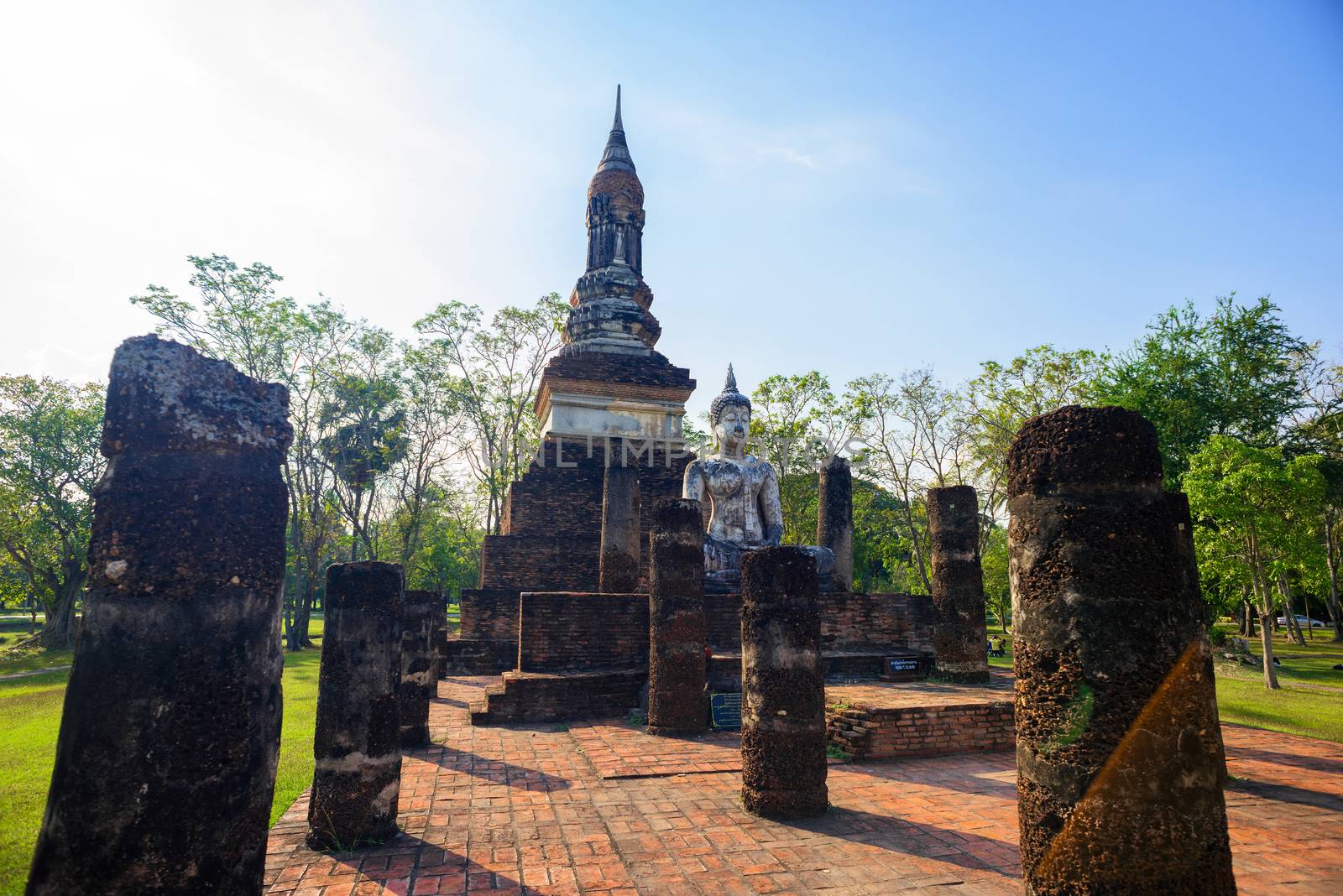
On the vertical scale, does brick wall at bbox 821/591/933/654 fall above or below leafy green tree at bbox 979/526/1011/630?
below

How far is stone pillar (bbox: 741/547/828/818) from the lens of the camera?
5.91 meters

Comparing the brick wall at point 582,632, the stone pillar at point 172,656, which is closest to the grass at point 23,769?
the stone pillar at point 172,656

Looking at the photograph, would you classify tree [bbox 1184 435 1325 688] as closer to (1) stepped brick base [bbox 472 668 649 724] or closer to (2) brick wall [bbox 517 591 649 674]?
(2) brick wall [bbox 517 591 649 674]

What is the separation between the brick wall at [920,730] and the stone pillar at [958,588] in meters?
3.00

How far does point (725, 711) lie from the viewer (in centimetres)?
943

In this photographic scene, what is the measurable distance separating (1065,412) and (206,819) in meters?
3.88

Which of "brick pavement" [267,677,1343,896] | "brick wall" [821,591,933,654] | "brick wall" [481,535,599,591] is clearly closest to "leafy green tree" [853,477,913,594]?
"brick wall" [481,535,599,591]

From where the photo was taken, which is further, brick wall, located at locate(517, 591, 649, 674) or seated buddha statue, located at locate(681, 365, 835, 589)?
seated buddha statue, located at locate(681, 365, 835, 589)

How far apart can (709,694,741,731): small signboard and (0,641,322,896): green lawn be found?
460 cm

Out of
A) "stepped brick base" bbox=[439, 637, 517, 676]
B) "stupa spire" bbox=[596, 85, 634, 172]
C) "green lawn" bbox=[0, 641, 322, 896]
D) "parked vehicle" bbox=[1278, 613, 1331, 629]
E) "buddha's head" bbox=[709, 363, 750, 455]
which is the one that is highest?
"stupa spire" bbox=[596, 85, 634, 172]

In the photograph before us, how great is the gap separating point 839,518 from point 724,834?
9.30 meters

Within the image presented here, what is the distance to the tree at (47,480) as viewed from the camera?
24344mm

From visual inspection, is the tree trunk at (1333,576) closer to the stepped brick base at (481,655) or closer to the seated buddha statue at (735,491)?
the seated buddha statue at (735,491)

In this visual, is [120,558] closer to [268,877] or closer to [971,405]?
[268,877]
